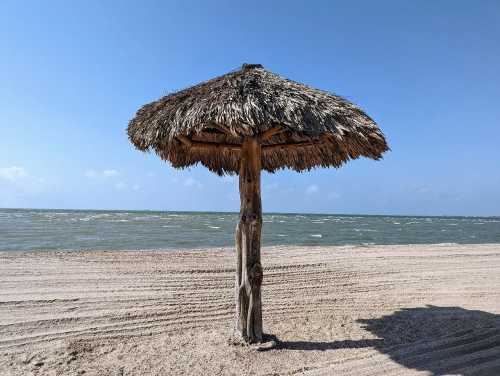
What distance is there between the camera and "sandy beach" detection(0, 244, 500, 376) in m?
3.61

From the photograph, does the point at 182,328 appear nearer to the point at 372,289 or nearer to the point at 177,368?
the point at 177,368

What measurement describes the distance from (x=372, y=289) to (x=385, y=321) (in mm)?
2005

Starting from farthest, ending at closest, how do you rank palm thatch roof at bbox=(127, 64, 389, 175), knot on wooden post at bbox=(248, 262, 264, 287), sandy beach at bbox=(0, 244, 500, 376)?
knot on wooden post at bbox=(248, 262, 264, 287), sandy beach at bbox=(0, 244, 500, 376), palm thatch roof at bbox=(127, 64, 389, 175)

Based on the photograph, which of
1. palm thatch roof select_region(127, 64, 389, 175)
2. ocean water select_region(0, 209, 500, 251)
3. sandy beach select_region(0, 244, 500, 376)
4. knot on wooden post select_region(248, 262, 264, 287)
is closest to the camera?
palm thatch roof select_region(127, 64, 389, 175)

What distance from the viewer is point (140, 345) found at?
13.4 feet

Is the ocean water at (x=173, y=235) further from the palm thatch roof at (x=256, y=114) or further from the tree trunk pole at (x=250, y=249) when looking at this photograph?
the palm thatch roof at (x=256, y=114)

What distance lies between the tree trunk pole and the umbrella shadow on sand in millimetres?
436

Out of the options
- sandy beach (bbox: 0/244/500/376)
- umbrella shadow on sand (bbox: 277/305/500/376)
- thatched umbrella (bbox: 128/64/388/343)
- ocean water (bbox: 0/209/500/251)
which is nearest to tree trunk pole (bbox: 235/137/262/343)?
thatched umbrella (bbox: 128/64/388/343)

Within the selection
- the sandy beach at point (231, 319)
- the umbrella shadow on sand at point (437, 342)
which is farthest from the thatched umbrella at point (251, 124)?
the umbrella shadow on sand at point (437, 342)

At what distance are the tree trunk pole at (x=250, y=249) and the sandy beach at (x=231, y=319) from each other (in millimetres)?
330

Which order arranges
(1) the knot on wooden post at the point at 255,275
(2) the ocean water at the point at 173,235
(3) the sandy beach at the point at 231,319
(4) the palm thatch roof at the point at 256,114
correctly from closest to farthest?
1. (4) the palm thatch roof at the point at 256,114
2. (3) the sandy beach at the point at 231,319
3. (1) the knot on wooden post at the point at 255,275
4. (2) the ocean water at the point at 173,235

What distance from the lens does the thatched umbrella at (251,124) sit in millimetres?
3537

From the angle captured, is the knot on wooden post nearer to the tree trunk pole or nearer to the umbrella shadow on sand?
the tree trunk pole

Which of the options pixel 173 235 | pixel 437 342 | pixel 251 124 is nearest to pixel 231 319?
pixel 437 342
